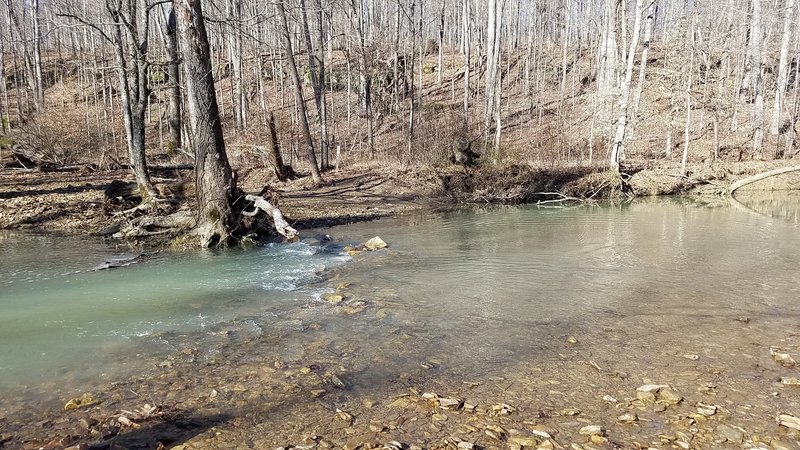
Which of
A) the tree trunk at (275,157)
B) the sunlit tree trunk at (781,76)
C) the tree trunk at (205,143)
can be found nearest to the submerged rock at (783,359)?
the tree trunk at (205,143)

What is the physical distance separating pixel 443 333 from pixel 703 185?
65.4 feet

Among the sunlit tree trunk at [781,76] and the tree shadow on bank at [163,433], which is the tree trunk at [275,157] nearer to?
the tree shadow on bank at [163,433]

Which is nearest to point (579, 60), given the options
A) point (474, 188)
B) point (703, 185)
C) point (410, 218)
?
Answer: point (703, 185)

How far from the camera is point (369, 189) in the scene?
62.5ft

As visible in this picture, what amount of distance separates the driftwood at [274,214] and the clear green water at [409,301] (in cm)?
36

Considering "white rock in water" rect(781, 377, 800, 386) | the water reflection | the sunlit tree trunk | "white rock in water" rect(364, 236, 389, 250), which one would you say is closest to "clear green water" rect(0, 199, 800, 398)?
"white rock in water" rect(781, 377, 800, 386)

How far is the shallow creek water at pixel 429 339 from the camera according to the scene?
391 centimetres

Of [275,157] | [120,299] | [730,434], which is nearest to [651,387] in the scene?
[730,434]

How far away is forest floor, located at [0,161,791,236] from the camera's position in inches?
524

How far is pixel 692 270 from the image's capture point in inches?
343

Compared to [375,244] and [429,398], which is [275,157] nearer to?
[375,244]

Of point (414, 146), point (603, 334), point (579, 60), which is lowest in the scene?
point (603, 334)

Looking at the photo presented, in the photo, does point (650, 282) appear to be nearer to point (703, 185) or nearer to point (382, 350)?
point (382, 350)

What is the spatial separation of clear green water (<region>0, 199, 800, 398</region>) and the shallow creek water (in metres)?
0.04
